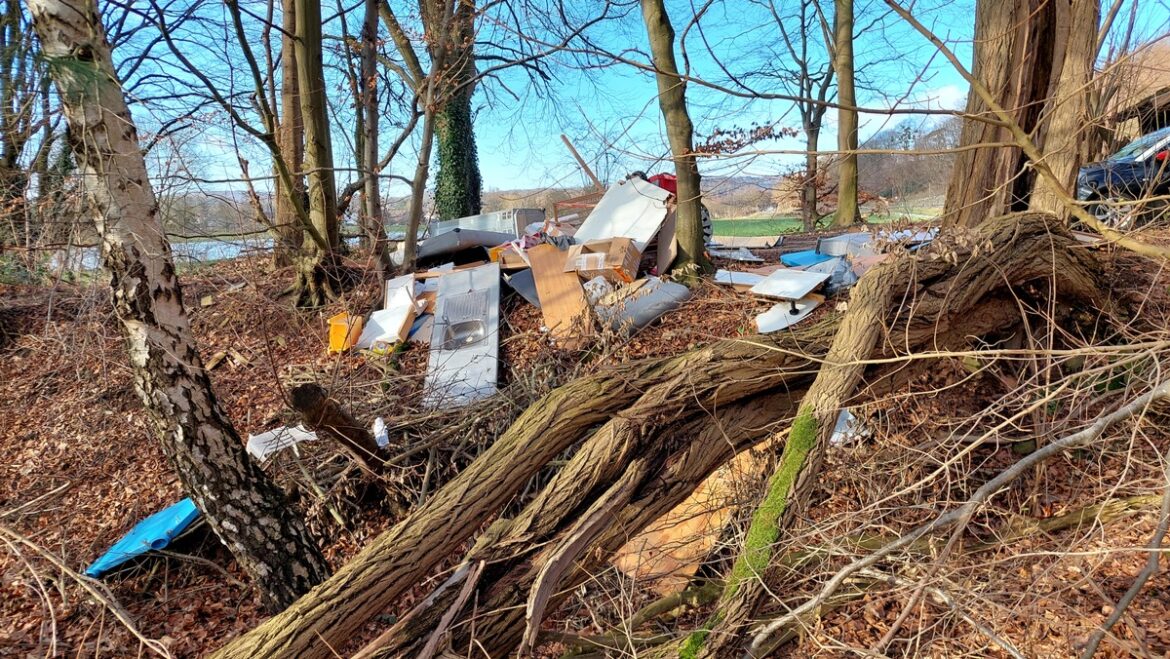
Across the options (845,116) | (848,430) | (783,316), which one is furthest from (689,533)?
(845,116)

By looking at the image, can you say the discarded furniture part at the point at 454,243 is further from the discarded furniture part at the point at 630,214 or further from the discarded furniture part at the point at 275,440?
the discarded furniture part at the point at 275,440

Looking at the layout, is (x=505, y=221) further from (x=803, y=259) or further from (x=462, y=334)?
(x=803, y=259)

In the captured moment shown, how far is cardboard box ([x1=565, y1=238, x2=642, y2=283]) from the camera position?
5.77 meters

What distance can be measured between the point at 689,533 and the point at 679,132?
3.81 metres

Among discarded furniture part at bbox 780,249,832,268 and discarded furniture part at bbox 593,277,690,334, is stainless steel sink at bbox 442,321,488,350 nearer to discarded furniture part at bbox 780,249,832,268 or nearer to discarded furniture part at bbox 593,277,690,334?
discarded furniture part at bbox 593,277,690,334

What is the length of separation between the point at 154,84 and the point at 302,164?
6.69 feet

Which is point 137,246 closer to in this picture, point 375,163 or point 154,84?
point 154,84

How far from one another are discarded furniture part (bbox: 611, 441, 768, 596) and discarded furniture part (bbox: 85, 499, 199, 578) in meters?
2.78

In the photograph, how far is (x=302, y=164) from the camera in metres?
7.38

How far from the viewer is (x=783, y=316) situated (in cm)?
500

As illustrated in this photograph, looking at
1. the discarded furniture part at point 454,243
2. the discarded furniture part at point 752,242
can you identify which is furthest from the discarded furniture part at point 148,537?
Result: the discarded furniture part at point 752,242

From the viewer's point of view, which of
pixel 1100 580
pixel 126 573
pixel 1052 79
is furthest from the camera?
pixel 1052 79

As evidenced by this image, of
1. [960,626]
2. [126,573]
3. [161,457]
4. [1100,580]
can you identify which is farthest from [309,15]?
[1100,580]

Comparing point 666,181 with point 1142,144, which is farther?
point 666,181
